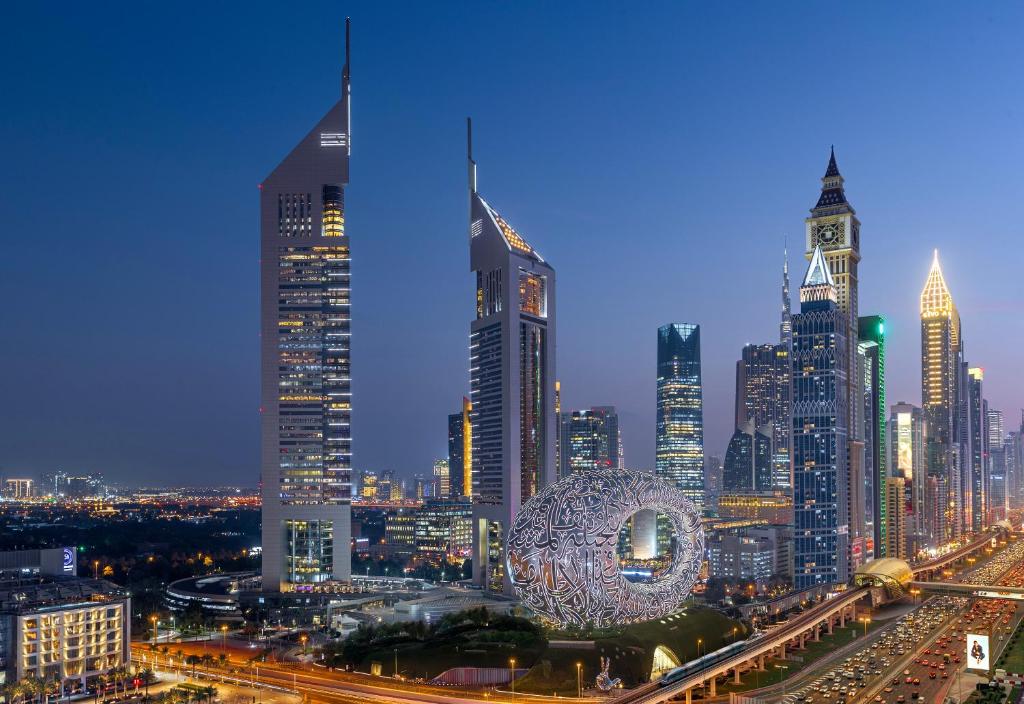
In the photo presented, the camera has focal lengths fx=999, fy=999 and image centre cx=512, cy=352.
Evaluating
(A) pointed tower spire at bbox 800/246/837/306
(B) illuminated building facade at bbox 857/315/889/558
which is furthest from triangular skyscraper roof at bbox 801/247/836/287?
(B) illuminated building facade at bbox 857/315/889/558

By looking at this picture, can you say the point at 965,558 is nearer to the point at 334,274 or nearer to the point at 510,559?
the point at 334,274

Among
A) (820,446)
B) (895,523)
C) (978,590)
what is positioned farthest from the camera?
(895,523)

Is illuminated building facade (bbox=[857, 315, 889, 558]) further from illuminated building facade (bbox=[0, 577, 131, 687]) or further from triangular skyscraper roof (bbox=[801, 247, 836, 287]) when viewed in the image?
illuminated building facade (bbox=[0, 577, 131, 687])

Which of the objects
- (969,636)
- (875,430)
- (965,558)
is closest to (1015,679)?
(969,636)

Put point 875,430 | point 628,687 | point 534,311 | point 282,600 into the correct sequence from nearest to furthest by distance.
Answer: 1. point 628,687
2. point 282,600
3. point 534,311
4. point 875,430

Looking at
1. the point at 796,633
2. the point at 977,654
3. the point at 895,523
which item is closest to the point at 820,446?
the point at 895,523

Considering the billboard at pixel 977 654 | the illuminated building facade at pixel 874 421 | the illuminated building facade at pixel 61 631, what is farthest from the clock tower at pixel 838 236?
the illuminated building facade at pixel 61 631

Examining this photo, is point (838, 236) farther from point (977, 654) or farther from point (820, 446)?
point (977, 654)
